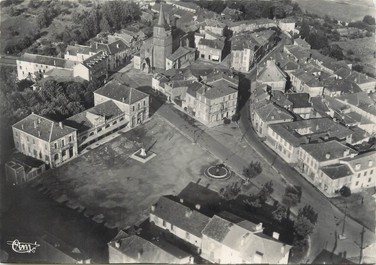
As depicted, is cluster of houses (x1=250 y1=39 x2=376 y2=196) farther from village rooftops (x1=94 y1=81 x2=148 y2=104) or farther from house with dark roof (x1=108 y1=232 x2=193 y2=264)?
house with dark roof (x1=108 y1=232 x2=193 y2=264)

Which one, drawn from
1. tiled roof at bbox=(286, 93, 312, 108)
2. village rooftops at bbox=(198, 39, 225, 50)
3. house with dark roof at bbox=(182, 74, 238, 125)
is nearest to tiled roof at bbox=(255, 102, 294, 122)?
tiled roof at bbox=(286, 93, 312, 108)

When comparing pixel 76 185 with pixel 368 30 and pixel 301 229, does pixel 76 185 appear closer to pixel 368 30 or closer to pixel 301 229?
pixel 301 229

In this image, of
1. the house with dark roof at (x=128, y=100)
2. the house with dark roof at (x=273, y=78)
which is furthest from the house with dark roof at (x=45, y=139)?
the house with dark roof at (x=273, y=78)

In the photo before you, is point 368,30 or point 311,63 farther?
point 368,30

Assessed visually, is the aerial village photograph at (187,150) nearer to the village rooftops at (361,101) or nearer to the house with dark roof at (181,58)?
the village rooftops at (361,101)

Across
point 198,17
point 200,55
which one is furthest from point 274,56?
point 198,17

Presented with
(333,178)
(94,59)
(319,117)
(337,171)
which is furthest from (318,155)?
(94,59)
